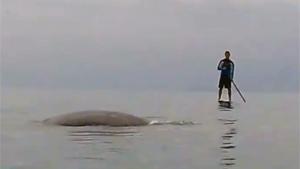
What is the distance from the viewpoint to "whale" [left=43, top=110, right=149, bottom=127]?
1897 cm

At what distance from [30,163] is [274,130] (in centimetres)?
723

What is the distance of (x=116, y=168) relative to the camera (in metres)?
12.9

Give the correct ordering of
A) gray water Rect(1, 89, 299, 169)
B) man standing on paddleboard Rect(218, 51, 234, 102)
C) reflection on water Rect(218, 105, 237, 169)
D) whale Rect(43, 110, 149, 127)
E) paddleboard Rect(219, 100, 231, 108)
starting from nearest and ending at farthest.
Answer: gray water Rect(1, 89, 299, 169) < reflection on water Rect(218, 105, 237, 169) < whale Rect(43, 110, 149, 127) < man standing on paddleboard Rect(218, 51, 234, 102) < paddleboard Rect(219, 100, 231, 108)

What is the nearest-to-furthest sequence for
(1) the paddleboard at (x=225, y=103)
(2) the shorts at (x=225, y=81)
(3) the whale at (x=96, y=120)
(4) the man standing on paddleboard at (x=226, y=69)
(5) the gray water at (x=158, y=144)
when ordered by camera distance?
(5) the gray water at (x=158, y=144) → (3) the whale at (x=96, y=120) → (4) the man standing on paddleboard at (x=226, y=69) → (2) the shorts at (x=225, y=81) → (1) the paddleboard at (x=225, y=103)

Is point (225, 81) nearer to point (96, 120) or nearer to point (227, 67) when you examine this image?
point (227, 67)

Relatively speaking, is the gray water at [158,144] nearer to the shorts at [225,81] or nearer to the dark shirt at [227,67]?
the dark shirt at [227,67]

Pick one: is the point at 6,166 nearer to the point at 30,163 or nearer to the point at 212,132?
A: the point at 30,163

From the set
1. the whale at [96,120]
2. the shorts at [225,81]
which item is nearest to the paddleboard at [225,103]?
the shorts at [225,81]

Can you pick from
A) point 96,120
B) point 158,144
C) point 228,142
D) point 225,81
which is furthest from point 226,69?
point 158,144

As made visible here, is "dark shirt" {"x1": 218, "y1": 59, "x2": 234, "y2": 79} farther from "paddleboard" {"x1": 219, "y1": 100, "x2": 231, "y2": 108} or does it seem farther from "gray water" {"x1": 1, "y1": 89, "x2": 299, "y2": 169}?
"gray water" {"x1": 1, "y1": 89, "x2": 299, "y2": 169}

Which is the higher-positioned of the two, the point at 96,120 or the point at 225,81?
the point at 225,81

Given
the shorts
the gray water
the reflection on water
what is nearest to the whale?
the gray water

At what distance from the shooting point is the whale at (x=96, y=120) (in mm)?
18969

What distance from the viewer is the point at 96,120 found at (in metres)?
19.1
